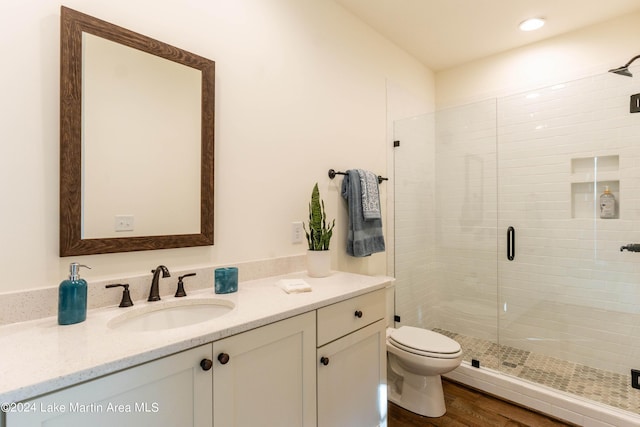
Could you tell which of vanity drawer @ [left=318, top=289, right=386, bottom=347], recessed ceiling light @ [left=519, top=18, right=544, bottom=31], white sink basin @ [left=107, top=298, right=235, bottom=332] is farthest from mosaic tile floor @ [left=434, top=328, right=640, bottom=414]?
recessed ceiling light @ [left=519, top=18, right=544, bottom=31]

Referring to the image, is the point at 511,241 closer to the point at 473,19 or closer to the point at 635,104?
the point at 635,104

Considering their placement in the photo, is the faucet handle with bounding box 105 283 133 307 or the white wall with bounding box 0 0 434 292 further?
the faucet handle with bounding box 105 283 133 307

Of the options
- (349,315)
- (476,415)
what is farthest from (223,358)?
(476,415)

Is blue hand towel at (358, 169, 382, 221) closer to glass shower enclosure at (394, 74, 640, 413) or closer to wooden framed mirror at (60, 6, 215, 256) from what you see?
glass shower enclosure at (394, 74, 640, 413)

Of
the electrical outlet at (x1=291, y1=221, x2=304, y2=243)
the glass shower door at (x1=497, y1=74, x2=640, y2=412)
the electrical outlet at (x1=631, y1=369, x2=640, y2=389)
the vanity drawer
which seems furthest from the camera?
the glass shower door at (x1=497, y1=74, x2=640, y2=412)

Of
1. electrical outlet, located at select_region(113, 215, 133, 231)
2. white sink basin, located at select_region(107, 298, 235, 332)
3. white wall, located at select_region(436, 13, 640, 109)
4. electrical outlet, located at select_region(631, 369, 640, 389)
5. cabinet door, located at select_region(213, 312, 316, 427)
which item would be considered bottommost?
electrical outlet, located at select_region(631, 369, 640, 389)

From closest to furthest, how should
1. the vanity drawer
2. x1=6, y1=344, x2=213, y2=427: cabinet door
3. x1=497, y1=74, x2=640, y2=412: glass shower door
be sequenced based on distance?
1. x1=6, y1=344, x2=213, y2=427: cabinet door
2. the vanity drawer
3. x1=497, y1=74, x2=640, y2=412: glass shower door

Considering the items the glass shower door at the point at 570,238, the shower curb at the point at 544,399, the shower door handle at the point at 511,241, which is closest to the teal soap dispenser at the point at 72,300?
the shower curb at the point at 544,399

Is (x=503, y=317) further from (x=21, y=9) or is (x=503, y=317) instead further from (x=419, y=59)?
(x=21, y=9)

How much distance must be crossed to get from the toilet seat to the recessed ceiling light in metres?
2.30

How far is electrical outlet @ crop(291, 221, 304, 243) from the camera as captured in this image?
1.87 metres

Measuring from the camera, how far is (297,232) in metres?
1.89

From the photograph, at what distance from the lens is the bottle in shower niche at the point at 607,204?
230 centimetres

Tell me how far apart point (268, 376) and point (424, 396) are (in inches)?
52.7
